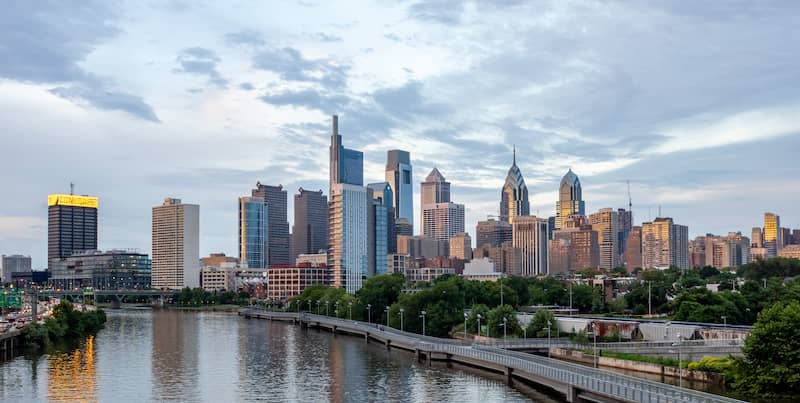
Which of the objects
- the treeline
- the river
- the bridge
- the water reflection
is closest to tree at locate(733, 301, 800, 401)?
the bridge

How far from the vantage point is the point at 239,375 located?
9525 centimetres

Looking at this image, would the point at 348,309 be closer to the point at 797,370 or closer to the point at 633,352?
the point at 633,352

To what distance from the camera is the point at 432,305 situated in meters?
136

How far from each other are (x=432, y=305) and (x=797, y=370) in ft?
238

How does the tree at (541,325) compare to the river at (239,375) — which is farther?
the tree at (541,325)

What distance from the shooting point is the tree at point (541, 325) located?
11569 centimetres

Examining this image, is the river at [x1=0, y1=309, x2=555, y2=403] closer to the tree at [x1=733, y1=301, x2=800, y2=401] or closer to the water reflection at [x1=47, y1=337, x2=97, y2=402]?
the water reflection at [x1=47, y1=337, x2=97, y2=402]

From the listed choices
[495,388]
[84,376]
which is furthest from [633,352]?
[84,376]

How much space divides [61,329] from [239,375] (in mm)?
55753

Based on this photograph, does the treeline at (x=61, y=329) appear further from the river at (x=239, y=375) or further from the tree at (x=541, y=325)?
the tree at (x=541, y=325)

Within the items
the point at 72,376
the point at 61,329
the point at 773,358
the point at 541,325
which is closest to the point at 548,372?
the point at 773,358

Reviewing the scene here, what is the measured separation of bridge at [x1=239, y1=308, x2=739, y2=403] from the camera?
197 feet

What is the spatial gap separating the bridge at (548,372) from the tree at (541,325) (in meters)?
6.27

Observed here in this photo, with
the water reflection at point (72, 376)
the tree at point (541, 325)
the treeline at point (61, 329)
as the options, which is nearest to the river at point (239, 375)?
the water reflection at point (72, 376)
